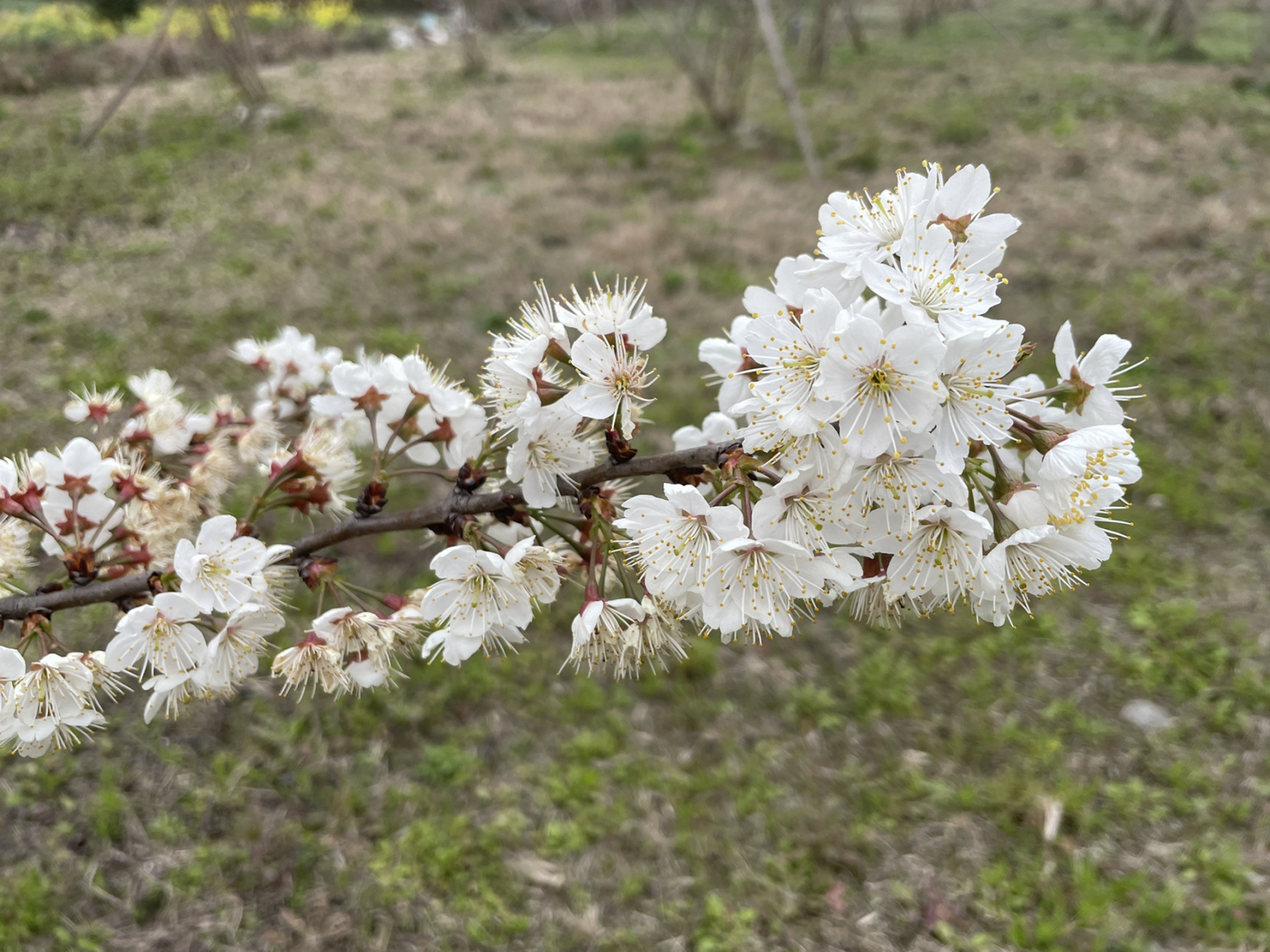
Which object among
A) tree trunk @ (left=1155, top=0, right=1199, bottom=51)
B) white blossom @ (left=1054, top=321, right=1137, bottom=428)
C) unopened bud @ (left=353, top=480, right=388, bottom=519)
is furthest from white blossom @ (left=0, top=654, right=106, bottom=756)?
tree trunk @ (left=1155, top=0, right=1199, bottom=51)

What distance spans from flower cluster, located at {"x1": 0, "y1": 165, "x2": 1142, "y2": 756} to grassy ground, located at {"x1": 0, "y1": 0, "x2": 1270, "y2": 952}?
159 cm

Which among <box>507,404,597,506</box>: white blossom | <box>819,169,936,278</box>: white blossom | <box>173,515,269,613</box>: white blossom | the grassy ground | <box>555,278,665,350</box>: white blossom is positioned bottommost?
the grassy ground

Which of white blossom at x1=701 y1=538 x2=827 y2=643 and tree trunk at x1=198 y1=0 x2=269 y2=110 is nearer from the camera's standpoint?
white blossom at x1=701 y1=538 x2=827 y2=643

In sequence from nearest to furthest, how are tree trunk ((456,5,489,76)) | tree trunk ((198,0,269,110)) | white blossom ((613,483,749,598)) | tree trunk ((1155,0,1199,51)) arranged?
white blossom ((613,483,749,598)) < tree trunk ((198,0,269,110)) < tree trunk ((456,5,489,76)) < tree trunk ((1155,0,1199,51))

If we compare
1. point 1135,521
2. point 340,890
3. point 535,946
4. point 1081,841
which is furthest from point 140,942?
point 1135,521

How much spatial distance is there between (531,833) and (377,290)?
4.12 metres

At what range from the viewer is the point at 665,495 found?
1.18m

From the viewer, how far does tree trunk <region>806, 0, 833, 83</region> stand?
10.3m

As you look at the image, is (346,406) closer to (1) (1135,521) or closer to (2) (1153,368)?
(1) (1135,521)

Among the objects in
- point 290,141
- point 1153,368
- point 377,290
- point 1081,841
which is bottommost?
point 1081,841

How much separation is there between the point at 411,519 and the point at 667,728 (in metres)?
2.21

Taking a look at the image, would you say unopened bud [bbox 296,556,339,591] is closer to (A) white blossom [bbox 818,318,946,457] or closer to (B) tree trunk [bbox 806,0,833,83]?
(A) white blossom [bbox 818,318,946,457]

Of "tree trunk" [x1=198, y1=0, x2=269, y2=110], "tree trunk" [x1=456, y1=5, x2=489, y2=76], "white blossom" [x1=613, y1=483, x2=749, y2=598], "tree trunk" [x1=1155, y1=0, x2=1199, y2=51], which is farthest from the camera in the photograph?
"tree trunk" [x1=1155, y1=0, x2=1199, y2=51]

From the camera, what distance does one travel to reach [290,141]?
7.71 meters
